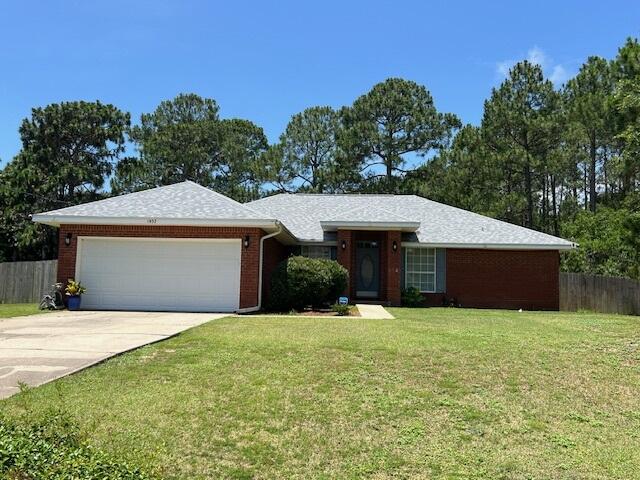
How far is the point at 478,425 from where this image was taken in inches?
206

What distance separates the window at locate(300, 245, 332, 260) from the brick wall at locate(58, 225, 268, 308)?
462 centimetres

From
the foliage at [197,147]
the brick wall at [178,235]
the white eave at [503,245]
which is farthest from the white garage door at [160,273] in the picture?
the foliage at [197,147]

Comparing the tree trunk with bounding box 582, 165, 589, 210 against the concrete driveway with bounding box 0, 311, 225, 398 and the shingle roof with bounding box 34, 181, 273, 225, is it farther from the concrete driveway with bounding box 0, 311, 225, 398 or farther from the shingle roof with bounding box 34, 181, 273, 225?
the concrete driveway with bounding box 0, 311, 225, 398

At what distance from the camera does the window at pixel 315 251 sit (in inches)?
809

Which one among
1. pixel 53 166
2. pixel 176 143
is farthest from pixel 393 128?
pixel 53 166

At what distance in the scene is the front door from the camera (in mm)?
20297

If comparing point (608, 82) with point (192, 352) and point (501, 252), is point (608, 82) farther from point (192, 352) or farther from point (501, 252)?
point (192, 352)

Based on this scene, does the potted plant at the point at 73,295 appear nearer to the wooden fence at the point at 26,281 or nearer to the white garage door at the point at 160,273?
the white garage door at the point at 160,273

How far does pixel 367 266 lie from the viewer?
2033cm

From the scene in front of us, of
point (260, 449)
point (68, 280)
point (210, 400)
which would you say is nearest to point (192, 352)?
point (210, 400)

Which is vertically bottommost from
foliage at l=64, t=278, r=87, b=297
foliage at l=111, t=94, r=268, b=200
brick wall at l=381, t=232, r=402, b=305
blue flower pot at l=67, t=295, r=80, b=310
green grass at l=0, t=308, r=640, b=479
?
green grass at l=0, t=308, r=640, b=479

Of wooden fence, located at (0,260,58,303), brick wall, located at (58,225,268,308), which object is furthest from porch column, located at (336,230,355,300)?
wooden fence, located at (0,260,58,303)

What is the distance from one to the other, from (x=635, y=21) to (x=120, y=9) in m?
18.5

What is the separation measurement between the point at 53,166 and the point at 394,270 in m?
25.0
